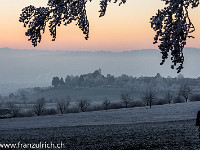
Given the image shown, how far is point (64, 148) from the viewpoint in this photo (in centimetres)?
1984

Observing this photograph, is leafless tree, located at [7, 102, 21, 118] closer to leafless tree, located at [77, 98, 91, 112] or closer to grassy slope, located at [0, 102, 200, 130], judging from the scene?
grassy slope, located at [0, 102, 200, 130]

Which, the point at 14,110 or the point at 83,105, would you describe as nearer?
the point at 14,110

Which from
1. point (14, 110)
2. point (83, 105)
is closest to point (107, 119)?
point (14, 110)

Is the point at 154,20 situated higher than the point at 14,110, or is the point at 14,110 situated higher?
the point at 154,20

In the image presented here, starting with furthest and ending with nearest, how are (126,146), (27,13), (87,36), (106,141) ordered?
(106,141), (126,146), (87,36), (27,13)

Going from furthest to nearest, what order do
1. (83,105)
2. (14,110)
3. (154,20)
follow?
(83,105) < (14,110) < (154,20)

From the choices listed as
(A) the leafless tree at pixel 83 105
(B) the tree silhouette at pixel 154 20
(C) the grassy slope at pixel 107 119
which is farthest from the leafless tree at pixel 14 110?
(B) the tree silhouette at pixel 154 20

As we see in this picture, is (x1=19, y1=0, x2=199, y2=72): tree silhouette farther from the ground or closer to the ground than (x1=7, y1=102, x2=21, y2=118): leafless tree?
farther from the ground

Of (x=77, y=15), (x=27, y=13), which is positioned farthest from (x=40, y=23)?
(x=77, y=15)

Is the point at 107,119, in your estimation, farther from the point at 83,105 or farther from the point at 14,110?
the point at 83,105

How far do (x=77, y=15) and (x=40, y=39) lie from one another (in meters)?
1.94

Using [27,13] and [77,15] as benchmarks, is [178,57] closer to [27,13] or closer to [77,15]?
[77,15]

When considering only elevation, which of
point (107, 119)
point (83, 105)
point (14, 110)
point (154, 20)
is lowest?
point (14, 110)

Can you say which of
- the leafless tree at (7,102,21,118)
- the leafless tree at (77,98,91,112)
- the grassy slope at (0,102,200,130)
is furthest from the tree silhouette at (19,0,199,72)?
the leafless tree at (77,98,91,112)
